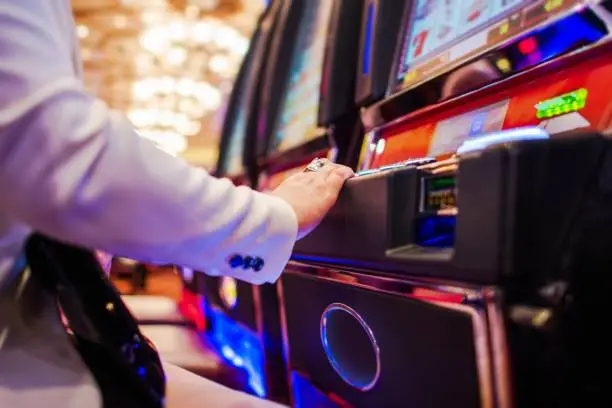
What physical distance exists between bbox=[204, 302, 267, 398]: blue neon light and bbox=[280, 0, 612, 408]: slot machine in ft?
1.69

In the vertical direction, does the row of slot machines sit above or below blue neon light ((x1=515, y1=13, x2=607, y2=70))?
below

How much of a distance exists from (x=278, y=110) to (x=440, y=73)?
1170mm

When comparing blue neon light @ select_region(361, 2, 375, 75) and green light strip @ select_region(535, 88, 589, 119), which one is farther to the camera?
blue neon light @ select_region(361, 2, 375, 75)

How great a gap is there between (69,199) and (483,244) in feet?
1.29

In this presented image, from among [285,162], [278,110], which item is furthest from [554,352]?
[278,110]

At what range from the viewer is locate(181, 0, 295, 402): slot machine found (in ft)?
5.10

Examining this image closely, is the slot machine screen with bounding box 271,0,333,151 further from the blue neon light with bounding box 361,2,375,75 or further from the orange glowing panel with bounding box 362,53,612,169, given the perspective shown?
the orange glowing panel with bounding box 362,53,612,169

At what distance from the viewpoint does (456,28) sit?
1.13 metres

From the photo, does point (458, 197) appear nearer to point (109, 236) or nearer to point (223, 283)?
point (109, 236)

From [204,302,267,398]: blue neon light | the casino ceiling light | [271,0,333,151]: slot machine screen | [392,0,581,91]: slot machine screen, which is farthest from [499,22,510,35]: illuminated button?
the casino ceiling light

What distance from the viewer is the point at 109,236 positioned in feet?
1.98

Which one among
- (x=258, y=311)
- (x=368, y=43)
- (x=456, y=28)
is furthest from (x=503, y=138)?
(x=258, y=311)

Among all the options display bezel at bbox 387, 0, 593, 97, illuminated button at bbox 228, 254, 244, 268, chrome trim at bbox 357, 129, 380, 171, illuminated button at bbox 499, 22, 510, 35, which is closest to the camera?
illuminated button at bbox 228, 254, 244, 268

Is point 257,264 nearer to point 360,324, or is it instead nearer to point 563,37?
point 360,324
